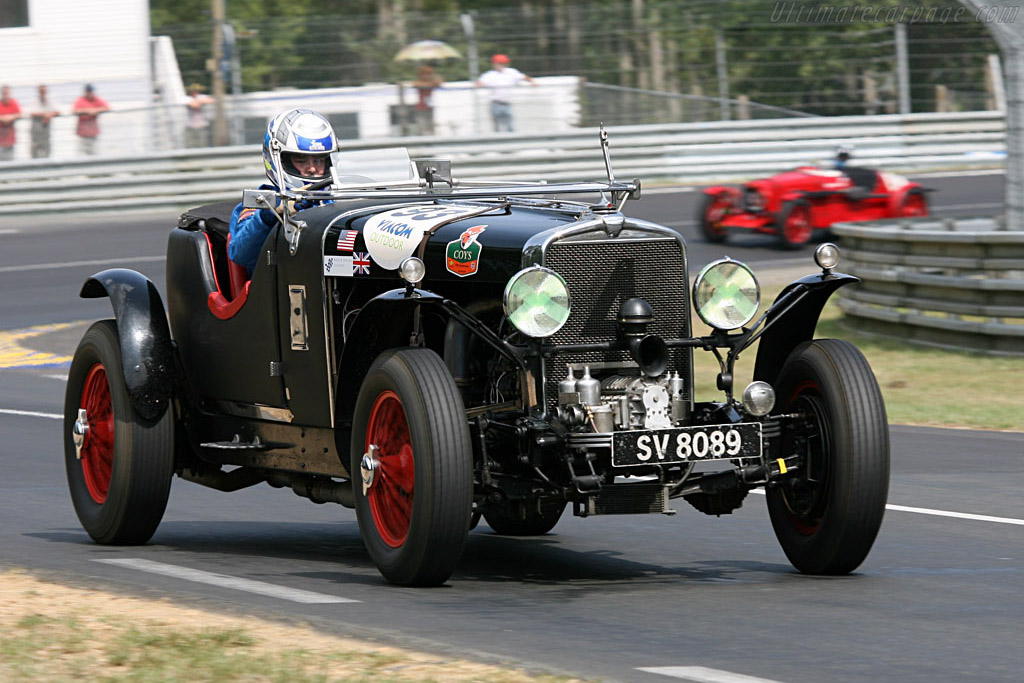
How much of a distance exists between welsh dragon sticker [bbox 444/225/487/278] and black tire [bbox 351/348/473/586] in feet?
1.65

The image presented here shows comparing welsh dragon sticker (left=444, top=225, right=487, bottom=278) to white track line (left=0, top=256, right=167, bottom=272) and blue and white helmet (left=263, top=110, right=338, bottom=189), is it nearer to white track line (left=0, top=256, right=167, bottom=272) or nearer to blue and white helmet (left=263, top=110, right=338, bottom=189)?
blue and white helmet (left=263, top=110, right=338, bottom=189)

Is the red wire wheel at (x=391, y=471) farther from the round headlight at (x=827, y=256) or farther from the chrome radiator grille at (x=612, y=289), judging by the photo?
the round headlight at (x=827, y=256)

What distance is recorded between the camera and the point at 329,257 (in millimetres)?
6898

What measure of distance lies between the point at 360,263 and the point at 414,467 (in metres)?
1.10

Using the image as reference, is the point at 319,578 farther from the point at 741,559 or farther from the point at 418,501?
the point at 741,559

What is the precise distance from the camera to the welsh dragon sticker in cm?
657

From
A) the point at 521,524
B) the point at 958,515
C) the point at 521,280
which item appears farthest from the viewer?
the point at 958,515

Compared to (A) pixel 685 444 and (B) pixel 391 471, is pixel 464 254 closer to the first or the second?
(B) pixel 391 471

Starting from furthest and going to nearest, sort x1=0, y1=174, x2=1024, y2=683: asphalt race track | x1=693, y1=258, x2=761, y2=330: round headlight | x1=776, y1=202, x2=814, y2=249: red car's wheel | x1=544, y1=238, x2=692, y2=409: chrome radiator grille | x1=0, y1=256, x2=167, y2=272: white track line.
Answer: x1=0, y1=256, x2=167, y2=272: white track line < x1=776, y1=202, x2=814, y2=249: red car's wheel < x1=693, y1=258, x2=761, y2=330: round headlight < x1=544, y1=238, x2=692, y2=409: chrome radiator grille < x1=0, y1=174, x2=1024, y2=683: asphalt race track

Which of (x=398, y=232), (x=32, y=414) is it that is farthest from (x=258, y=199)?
(x=32, y=414)

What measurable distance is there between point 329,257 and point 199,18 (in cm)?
Result: 4468

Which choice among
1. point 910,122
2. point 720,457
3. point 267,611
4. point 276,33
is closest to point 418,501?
point 267,611

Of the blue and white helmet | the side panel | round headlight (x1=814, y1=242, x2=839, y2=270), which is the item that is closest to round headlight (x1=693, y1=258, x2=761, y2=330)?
round headlight (x1=814, y1=242, x2=839, y2=270)

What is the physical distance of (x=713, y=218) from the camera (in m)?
21.3
